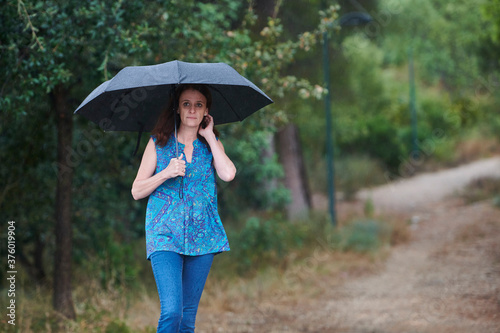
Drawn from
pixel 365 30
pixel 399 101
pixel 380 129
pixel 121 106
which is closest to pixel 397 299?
pixel 121 106

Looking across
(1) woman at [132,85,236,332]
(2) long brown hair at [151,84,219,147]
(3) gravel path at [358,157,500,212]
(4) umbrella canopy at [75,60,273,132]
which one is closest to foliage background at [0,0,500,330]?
(4) umbrella canopy at [75,60,273,132]

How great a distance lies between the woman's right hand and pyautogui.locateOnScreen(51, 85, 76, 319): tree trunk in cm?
302

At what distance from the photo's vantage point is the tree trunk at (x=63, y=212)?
608cm

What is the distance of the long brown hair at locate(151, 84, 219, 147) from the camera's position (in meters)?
3.61

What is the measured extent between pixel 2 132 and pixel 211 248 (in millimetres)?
4075

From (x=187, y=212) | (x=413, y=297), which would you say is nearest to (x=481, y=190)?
(x=413, y=297)

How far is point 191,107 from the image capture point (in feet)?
12.0

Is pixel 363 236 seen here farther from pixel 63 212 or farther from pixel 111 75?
pixel 111 75

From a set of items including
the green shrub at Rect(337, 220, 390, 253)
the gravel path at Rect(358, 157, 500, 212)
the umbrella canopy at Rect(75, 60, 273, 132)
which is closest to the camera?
the umbrella canopy at Rect(75, 60, 273, 132)

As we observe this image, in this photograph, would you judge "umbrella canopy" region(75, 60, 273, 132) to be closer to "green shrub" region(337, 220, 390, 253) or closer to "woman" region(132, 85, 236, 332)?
"woman" region(132, 85, 236, 332)

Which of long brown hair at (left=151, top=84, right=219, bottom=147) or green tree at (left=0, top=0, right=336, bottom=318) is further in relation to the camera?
green tree at (left=0, top=0, right=336, bottom=318)

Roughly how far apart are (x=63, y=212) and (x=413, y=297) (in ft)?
14.6

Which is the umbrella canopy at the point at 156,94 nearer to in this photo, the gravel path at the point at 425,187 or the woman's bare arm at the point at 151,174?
the woman's bare arm at the point at 151,174

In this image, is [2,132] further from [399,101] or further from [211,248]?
[399,101]
